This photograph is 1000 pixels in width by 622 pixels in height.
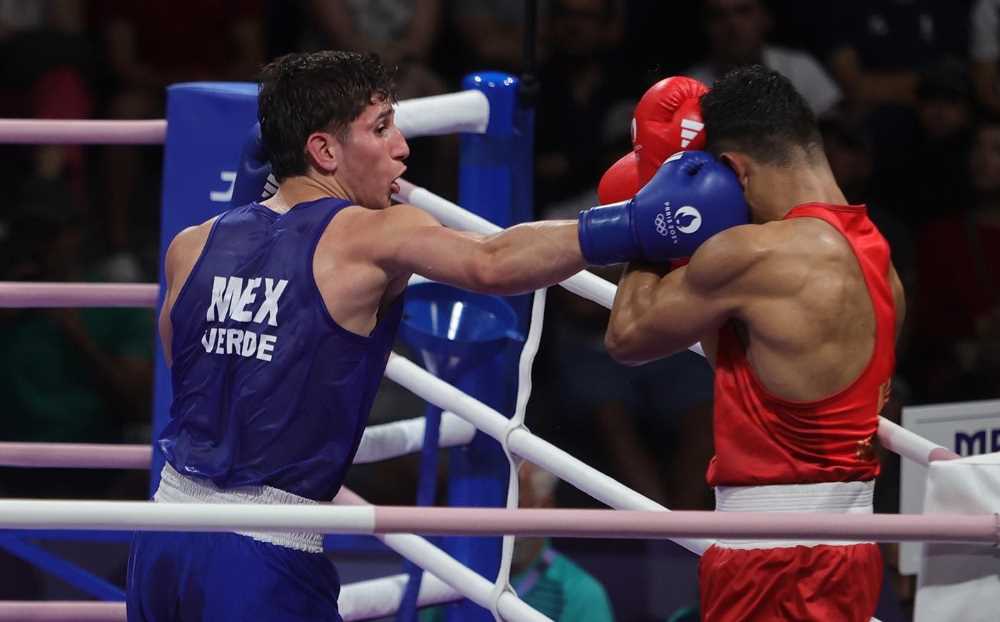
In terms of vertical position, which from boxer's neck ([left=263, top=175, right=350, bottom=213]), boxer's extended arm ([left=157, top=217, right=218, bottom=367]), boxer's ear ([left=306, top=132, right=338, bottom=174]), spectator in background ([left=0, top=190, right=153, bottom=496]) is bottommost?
spectator in background ([left=0, top=190, right=153, bottom=496])

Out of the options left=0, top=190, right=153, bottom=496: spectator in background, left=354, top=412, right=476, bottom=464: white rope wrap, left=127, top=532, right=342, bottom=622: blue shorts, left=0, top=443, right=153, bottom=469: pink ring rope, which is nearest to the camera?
left=127, top=532, right=342, bottom=622: blue shorts

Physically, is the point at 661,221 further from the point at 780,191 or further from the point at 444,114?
the point at 444,114

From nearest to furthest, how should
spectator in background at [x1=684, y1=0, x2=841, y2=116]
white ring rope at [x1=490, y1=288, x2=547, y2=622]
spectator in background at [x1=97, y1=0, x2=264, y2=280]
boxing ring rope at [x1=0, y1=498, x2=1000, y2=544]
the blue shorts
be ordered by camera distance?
boxing ring rope at [x1=0, y1=498, x2=1000, y2=544]
the blue shorts
white ring rope at [x1=490, y1=288, x2=547, y2=622]
spectator in background at [x1=684, y1=0, x2=841, y2=116]
spectator in background at [x1=97, y1=0, x2=264, y2=280]

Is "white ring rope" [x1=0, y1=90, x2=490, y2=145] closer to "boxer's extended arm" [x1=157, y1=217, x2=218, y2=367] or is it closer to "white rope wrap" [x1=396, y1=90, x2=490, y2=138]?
"white rope wrap" [x1=396, y1=90, x2=490, y2=138]

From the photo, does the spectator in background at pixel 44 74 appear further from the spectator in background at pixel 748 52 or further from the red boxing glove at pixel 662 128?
the red boxing glove at pixel 662 128

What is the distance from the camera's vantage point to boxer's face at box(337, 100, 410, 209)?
7.81 ft

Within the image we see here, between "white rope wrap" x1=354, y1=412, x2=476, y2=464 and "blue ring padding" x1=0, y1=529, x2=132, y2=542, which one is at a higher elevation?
"white rope wrap" x1=354, y1=412, x2=476, y2=464

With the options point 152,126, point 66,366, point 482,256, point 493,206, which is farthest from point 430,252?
point 66,366

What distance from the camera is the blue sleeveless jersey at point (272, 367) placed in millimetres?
2248

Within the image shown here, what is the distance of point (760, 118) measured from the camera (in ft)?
7.82

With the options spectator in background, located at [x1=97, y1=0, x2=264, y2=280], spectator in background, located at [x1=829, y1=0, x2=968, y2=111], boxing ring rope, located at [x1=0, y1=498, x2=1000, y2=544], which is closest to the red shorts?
boxing ring rope, located at [x1=0, y1=498, x2=1000, y2=544]

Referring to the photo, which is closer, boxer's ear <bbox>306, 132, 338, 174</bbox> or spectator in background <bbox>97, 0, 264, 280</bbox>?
boxer's ear <bbox>306, 132, 338, 174</bbox>

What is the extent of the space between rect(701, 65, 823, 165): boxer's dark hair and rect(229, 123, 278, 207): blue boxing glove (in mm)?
745

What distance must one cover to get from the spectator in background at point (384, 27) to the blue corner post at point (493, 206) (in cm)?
248
